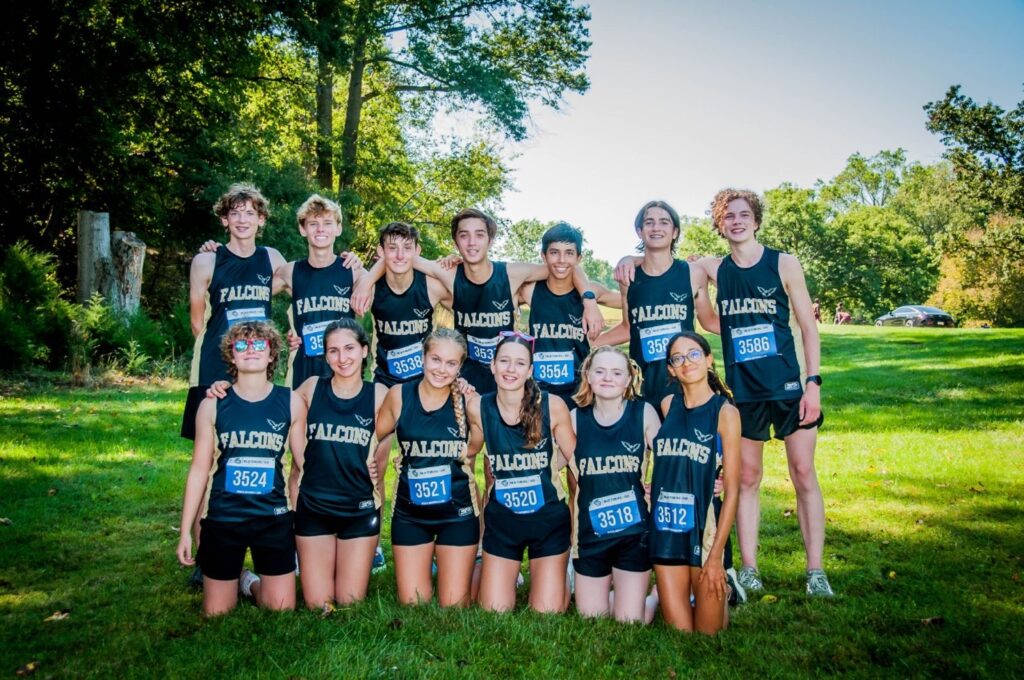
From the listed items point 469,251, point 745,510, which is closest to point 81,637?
point 469,251

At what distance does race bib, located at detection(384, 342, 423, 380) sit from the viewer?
4672 millimetres

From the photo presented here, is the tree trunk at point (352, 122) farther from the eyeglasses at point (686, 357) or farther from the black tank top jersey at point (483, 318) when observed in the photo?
the eyeglasses at point (686, 357)

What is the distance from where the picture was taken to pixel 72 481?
6.11 metres

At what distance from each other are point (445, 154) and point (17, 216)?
38.8 ft

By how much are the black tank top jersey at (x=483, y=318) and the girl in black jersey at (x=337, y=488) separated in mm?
901

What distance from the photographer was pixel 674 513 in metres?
3.59

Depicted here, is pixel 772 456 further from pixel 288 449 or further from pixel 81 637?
pixel 81 637

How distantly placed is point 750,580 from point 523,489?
1463 mm

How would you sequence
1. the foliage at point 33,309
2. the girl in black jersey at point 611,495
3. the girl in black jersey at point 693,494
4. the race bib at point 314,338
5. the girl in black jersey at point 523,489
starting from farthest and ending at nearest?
the foliage at point 33,309
the race bib at point 314,338
the girl in black jersey at point 523,489
the girl in black jersey at point 611,495
the girl in black jersey at point 693,494

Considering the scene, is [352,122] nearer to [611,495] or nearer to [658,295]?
[658,295]

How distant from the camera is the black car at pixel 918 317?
35438 millimetres

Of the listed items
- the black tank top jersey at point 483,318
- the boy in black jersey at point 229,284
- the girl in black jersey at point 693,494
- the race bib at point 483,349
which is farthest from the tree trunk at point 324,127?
the girl in black jersey at point 693,494

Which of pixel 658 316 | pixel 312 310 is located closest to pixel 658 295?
pixel 658 316

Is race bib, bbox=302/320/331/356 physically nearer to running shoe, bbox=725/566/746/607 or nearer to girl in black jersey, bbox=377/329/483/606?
girl in black jersey, bbox=377/329/483/606
